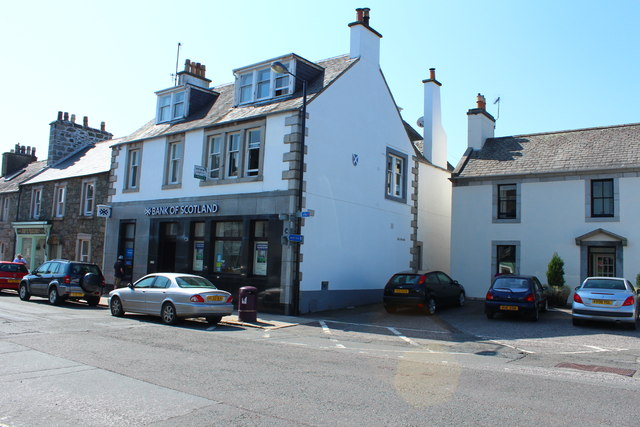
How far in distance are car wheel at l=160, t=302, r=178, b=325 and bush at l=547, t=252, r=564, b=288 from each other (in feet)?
47.9

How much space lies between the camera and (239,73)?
69.8 ft

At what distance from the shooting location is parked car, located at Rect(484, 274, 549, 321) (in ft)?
52.0

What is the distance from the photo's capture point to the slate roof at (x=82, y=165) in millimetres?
28306

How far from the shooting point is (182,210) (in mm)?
21188

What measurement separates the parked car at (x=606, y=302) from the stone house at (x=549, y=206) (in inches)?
227

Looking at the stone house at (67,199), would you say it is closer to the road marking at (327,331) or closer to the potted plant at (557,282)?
the road marking at (327,331)

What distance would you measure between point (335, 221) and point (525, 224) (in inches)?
344

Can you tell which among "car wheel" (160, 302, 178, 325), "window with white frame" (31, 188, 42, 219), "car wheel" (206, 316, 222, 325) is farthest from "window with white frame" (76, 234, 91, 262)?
"car wheel" (206, 316, 222, 325)

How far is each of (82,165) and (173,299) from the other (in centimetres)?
1913

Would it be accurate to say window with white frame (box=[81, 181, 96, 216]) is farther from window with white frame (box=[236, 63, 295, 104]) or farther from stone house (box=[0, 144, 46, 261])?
window with white frame (box=[236, 63, 295, 104])

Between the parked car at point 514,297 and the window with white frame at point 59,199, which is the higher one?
the window with white frame at point 59,199

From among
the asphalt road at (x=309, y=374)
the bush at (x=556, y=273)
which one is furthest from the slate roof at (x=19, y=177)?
the bush at (x=556, y=273)

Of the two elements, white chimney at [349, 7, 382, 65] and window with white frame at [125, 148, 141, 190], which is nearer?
white chimney at [349, 7, 382, 65]

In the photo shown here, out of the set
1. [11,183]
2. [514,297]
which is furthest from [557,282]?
[11,183]
